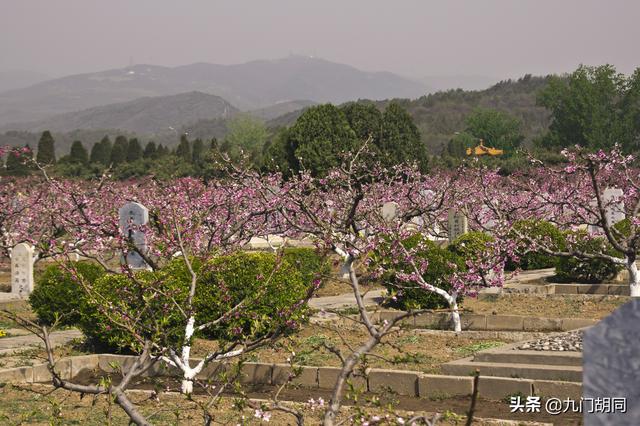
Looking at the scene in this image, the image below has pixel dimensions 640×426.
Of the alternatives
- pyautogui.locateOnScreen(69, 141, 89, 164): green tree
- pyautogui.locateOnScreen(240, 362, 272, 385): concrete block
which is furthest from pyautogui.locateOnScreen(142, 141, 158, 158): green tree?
pyautogui.locateOnScreen(240, 362, 272, 385): concrete block

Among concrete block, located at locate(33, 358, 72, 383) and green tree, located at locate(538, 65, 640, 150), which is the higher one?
green tree, located at locate(538, 65, 640, 150)

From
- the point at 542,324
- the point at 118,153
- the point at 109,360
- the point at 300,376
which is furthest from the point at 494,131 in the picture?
the point at 300,376

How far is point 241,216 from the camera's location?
2569 centimetres

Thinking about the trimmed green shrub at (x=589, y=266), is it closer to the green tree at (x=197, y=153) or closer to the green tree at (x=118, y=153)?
the green tree at (x=197, y=153)

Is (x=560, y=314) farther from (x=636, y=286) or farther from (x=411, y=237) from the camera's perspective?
(x=411, y=237)

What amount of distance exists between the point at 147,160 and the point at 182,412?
73750 mm

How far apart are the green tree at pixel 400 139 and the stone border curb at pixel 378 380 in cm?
5596

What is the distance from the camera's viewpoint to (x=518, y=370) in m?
12.7

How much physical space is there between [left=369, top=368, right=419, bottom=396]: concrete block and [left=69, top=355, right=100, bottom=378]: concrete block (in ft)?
14.5

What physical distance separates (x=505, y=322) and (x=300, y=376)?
610cm

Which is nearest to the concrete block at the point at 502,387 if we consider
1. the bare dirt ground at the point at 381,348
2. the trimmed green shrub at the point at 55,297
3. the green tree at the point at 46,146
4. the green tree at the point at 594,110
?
the bare dirt ground at the point at 381,348

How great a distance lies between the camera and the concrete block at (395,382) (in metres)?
12.6

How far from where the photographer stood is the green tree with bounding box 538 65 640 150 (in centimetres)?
10838

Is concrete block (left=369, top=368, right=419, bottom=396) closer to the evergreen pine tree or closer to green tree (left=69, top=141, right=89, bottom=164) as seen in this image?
green tree (left=69, top=141, right=89, bottom=164)
